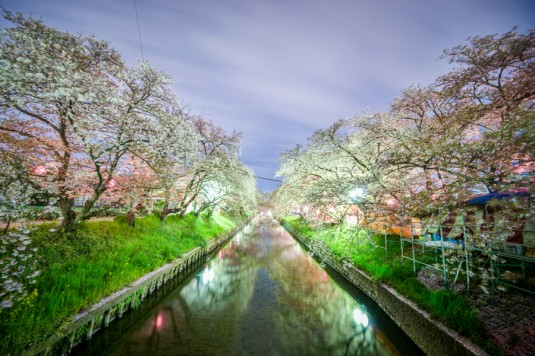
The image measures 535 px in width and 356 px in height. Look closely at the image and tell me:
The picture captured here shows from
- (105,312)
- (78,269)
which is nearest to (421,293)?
Answer: (105,312)

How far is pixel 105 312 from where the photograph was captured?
7363 mm

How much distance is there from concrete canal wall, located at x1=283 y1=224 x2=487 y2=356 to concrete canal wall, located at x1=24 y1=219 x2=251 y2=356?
975 cm

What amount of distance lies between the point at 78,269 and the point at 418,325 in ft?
37.8

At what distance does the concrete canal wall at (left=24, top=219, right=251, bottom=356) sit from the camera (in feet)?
17.8

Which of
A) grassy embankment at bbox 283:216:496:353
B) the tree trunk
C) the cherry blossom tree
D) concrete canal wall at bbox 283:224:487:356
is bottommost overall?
concrete canal wall at bbox 283:224:487:356

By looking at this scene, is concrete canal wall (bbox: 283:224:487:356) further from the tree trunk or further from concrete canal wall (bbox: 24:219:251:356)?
the tree trunk

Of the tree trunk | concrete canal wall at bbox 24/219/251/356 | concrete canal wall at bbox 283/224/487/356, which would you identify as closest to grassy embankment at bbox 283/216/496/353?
concrete canal wall at bbox 283/224/487/356

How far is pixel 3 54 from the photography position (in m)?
5.19

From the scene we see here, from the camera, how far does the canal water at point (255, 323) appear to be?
23.4 feet

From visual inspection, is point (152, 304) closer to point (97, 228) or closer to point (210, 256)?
point (97, 228)

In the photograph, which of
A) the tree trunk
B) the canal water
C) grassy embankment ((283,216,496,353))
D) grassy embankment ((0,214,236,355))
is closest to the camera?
grassy embankment ((0,214,236,355))

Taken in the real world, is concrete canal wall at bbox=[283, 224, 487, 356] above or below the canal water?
above

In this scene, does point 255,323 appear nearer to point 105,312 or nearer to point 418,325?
point 105,312

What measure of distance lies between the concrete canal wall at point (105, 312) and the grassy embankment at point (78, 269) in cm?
22
